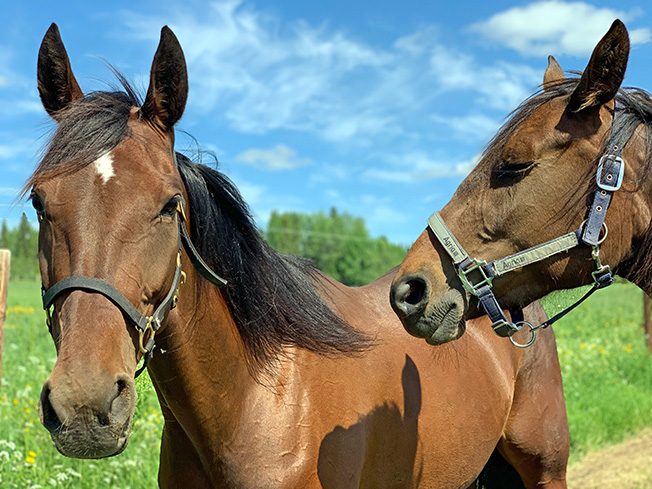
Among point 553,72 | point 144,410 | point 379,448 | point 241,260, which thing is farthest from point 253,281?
point 144,410

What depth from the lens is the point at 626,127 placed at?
2385 mm

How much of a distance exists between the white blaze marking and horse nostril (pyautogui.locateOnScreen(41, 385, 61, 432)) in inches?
27.1

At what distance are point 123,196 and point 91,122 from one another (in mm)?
361

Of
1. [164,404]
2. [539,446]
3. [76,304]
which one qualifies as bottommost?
[539,446]

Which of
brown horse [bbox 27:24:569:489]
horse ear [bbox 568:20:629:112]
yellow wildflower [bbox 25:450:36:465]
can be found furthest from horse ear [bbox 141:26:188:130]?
yellow wildflower [bbox 25:450:36:465]

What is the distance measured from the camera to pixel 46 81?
242cm

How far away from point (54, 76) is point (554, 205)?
1.96 meters

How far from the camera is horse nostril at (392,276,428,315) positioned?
240 cm

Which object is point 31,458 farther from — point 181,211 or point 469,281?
point 469,281

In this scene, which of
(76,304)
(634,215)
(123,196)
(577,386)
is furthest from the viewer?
(577,386)

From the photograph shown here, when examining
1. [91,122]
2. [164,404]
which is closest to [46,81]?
[91,122]

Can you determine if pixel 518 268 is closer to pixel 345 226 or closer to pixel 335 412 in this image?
pixel 335 412

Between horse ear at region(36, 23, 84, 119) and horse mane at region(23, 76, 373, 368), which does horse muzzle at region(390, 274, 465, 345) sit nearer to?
horse mane at region(23, 76, 373, 368)

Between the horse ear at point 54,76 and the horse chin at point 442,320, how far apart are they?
1584 millimetres
